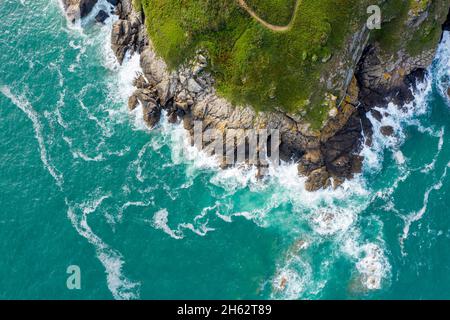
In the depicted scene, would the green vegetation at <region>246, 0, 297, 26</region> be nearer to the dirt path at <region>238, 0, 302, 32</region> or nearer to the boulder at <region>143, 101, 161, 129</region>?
the dirt path at <region>238, 0, 302, 32</region>

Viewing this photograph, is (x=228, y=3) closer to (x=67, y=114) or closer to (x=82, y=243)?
(x=67, y=114)

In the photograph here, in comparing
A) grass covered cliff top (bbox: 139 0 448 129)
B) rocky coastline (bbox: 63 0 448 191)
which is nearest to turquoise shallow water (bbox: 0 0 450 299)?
rocky coastline (bbox: 63 0 448 191)

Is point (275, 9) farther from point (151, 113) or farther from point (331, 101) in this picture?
point (151, 113)

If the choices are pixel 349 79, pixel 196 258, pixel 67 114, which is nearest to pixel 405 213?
pixel 349 79

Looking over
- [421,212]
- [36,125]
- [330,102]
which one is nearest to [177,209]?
[36,125]

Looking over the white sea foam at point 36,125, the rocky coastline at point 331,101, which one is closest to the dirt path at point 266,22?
the rocky coastline at point 331,101

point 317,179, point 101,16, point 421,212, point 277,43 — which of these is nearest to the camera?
point 277,43
